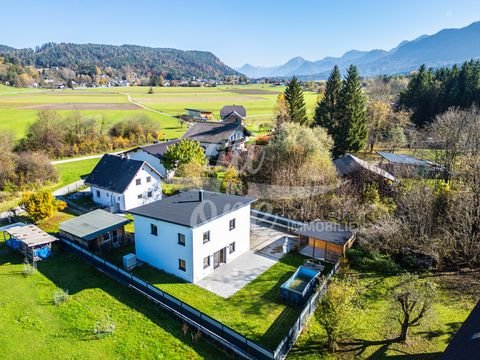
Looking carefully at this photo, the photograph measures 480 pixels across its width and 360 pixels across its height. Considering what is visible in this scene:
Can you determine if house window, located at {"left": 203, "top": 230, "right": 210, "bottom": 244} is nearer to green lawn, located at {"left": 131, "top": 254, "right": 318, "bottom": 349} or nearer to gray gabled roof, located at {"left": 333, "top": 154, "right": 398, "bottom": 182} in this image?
green lawn, located at {"left": 131, "top": 254, "right": 318, "bottom": 349}

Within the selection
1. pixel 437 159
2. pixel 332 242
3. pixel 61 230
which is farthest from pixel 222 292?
pixel 437 159

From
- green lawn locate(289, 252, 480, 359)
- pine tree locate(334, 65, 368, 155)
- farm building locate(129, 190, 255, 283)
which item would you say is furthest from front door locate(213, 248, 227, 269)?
pine tree locate(334, 65, 368, 155)

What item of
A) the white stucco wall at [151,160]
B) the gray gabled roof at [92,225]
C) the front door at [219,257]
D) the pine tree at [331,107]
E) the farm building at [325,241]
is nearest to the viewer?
the front door at [219,257]

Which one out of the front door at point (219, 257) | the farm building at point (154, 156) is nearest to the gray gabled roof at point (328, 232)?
the front door at point (219, 257)

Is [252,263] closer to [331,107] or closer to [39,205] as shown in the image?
[39,205]

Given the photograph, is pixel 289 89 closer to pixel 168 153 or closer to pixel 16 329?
pixel 168 153

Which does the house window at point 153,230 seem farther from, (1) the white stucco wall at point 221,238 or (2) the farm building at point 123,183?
(2) the farm building at point 123,183
